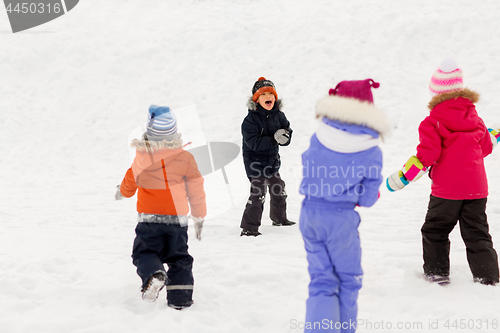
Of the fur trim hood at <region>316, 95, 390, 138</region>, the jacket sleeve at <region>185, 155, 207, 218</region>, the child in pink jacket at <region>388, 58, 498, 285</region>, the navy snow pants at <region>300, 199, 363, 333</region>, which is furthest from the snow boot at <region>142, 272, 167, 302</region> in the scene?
the child in pink jacket at <region>388, 58, 498, 285</region>

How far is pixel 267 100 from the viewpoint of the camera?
5027 millimetres

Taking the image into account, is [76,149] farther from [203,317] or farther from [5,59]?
[203,317]

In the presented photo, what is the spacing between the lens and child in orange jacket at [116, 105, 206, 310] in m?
3.25

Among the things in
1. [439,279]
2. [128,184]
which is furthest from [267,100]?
[439,279]

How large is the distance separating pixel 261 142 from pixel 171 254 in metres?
2.14

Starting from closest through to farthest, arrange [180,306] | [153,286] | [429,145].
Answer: [153,286], [180,306], [429,145]

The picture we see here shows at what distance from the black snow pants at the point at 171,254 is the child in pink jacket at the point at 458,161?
2026 mm

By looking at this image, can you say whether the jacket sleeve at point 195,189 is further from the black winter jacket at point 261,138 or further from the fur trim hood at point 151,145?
the black winter jacket at point 261,138

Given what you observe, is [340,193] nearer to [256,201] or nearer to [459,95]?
[459,95]

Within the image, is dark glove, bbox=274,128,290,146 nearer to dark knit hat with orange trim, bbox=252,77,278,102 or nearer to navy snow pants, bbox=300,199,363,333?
dark knit hat with orange trim, bbox=252,77,278,102

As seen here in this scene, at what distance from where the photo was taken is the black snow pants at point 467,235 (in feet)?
11.3

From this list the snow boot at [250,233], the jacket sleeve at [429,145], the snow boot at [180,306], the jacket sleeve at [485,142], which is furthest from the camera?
the snow boot at [250,233]

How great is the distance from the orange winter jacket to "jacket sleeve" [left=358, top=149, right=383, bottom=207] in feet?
4.57

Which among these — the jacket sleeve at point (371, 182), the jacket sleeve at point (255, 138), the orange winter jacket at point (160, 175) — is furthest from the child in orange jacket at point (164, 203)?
the jacket sleeve at point (255, 138)
